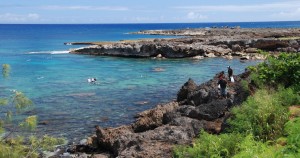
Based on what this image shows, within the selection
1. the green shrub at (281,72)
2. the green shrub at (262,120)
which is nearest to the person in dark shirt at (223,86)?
the green shrub at (281,72)

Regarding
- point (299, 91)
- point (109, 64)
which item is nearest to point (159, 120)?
point (299, 91)

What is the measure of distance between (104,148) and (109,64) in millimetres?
48292

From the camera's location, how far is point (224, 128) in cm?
1736

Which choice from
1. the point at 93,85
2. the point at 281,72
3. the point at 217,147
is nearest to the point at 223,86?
the point at 281,72

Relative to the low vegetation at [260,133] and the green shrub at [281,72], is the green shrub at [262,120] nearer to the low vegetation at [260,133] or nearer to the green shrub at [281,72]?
the low vegetation at [260,133]

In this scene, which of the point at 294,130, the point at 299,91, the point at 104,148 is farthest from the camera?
the point at 104,148

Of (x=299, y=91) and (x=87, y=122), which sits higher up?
(x=299, y=91)

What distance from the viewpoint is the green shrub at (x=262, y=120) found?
14898 millimetres

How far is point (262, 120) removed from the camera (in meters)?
15.3

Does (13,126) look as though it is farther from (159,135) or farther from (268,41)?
(268,41)

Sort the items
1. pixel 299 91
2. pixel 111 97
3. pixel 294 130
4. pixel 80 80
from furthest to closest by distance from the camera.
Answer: pixel 80 80, pixel 111 97, pixel 299 91, pixel 294 130

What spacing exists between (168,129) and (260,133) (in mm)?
5021

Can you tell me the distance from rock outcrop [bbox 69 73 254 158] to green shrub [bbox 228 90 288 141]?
2667 mm

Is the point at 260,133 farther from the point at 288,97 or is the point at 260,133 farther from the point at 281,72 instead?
the point at 281,72
